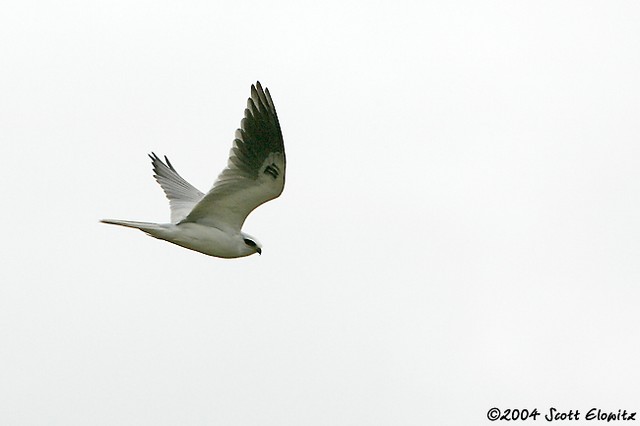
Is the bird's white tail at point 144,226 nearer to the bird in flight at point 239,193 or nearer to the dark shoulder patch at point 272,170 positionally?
the bird in flight at point 239,193

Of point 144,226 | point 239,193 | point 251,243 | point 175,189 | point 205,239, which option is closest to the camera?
point 144,226

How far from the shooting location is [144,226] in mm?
15766

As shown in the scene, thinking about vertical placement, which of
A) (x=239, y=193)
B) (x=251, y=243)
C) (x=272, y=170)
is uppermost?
(x=272, y=170)

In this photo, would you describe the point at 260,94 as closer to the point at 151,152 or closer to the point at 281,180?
the point at 281,180

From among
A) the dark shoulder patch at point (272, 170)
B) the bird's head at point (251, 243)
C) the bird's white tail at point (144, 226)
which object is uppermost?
the dark shoulder patch at point (272, 170)

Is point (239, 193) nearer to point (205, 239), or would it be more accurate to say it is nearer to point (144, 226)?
point (205, 239)

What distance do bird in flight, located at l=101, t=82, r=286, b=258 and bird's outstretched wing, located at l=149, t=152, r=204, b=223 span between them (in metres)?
0.94

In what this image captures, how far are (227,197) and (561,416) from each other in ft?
19.6

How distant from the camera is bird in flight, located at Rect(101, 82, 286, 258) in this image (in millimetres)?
15688

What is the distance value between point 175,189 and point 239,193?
114 inches

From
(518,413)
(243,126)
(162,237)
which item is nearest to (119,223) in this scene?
(162,237)

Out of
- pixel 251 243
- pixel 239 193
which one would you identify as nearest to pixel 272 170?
pixel 239 193

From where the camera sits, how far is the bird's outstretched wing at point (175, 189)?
1775 cm

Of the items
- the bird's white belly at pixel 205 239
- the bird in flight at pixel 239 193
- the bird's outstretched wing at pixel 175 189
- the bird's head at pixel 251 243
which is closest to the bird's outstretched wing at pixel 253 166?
the bird in flight at pixel 239 193
